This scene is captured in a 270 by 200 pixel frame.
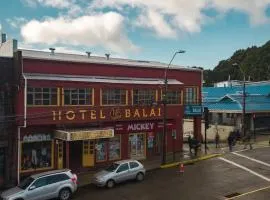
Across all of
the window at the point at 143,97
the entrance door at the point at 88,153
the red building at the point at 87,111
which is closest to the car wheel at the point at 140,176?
the red building at the point at 87,111

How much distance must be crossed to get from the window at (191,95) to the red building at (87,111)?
8.36ft

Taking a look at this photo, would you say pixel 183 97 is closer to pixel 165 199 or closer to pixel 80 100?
pixel 80 100

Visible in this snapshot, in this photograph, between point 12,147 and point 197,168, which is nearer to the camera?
point 12,147

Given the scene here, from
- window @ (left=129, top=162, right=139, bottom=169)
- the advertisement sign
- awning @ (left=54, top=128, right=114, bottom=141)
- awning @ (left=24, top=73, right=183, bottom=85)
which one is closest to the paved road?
window @ (left=129, top=162, right=139, bottom=169)

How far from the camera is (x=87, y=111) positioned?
1252 inches

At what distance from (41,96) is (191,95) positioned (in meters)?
18.2

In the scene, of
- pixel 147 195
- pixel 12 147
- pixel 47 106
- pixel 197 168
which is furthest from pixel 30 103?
pixel 197 168

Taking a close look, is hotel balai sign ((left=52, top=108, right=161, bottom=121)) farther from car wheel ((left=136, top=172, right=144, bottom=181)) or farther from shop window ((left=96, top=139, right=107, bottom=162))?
car wheel ((left=136, top=172, right=144, bottom=181))

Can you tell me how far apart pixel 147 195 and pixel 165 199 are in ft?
4.72

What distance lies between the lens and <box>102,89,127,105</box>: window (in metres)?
33.4

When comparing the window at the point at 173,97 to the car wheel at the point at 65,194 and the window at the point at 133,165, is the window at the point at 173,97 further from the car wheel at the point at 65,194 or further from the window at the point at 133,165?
the car wheel at the point at 65,194

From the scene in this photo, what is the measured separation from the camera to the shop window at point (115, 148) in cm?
3528

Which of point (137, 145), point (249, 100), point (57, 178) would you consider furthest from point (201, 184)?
point (249, 100)

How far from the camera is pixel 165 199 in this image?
24156mm
